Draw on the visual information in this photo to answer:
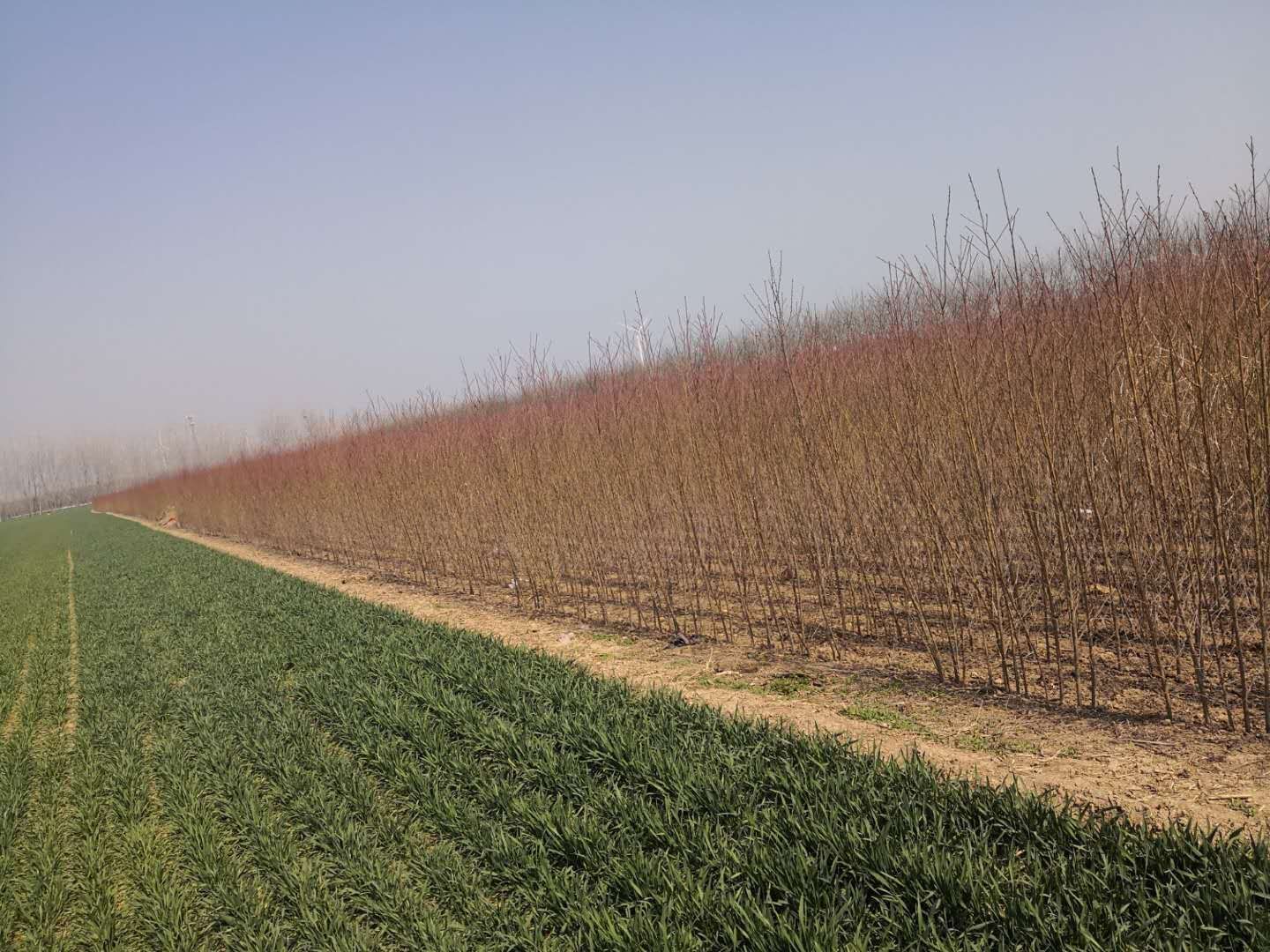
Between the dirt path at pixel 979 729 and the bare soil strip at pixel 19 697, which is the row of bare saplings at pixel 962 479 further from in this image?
the bare soil strip at pixel 19 697

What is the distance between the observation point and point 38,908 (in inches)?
117

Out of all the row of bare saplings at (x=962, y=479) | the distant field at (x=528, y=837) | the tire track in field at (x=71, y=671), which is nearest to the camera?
the distant field at (x=528, y=837)

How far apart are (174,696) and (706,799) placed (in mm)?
4475

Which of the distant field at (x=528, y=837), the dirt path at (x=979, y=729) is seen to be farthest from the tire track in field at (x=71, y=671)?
the dirt path at (x=979, y=729)

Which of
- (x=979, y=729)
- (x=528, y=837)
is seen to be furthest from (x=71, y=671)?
(x=979, y=729)

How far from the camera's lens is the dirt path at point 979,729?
2.76 m

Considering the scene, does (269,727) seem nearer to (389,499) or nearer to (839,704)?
(839,704)

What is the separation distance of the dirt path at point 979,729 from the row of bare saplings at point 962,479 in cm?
19

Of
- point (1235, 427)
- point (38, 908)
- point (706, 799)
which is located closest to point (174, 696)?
point (38, 908)

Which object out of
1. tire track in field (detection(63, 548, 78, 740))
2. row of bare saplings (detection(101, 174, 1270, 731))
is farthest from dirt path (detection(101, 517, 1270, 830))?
tire track in field (detection(63, 548, 78, 740))

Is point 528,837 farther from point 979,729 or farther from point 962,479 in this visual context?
point 962,479

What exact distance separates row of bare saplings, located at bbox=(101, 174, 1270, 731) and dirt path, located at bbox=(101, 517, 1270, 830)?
19cm

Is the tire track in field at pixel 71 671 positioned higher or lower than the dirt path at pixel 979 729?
higher

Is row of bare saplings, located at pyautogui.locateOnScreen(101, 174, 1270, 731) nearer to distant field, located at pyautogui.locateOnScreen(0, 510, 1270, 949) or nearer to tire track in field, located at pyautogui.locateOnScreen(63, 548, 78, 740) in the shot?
distant field, located at pyautogui.locateOnScreen(0, 510, 1270, 949)
